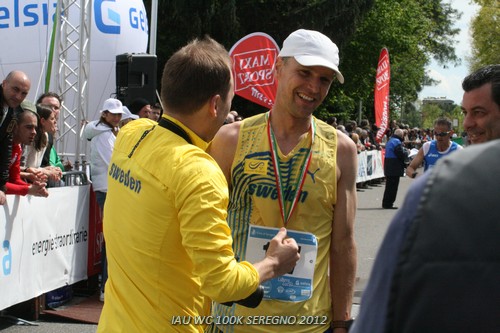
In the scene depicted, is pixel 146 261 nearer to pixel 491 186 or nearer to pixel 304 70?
pixel 304 70

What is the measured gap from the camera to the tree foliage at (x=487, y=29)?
200ft

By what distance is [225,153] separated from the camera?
313cm

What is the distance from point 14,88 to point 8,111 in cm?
24

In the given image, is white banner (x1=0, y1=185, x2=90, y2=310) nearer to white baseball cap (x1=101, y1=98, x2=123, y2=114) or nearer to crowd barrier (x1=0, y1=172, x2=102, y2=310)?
crowd barrier (x1=0, y1=172, x2=102, y2=310)

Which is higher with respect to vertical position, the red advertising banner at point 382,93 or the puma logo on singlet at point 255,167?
the puma logo on singlet at point 255,167

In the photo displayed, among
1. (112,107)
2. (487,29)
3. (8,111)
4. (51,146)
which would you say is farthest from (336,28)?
(487,29)

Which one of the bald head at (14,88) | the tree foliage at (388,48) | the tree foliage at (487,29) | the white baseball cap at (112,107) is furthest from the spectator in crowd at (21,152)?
the tree foliage at (487,29)

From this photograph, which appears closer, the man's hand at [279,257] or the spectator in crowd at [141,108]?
the man's hand at [279,257]

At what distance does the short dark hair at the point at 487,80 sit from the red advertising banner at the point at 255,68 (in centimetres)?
1094

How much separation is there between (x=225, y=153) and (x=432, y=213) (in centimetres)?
225

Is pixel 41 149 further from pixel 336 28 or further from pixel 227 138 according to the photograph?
pixel 336 28

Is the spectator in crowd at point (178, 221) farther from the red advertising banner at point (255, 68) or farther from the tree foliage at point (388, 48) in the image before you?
the tree foliage at point (388, 48)

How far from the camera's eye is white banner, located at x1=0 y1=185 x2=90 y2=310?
6.66 metres

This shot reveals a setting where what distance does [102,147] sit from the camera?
28.2 ft
